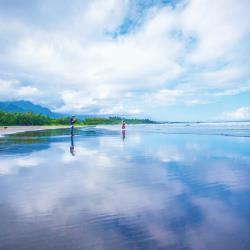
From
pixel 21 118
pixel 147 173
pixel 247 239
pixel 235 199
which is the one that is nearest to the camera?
pixel 247 239

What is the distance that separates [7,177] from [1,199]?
3.30 meters

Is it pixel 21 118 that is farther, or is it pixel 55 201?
pixel 21 118

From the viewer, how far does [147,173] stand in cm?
1184

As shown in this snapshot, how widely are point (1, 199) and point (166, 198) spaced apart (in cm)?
523

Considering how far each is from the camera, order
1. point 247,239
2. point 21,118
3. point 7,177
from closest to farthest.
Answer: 1. point 247,239
2. point 7,177
3. point 21,118

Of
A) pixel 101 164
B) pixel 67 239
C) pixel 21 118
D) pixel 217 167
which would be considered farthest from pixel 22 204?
pixel 21 118

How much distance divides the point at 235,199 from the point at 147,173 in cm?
470

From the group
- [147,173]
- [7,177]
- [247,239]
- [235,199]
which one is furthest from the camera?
[147,173]

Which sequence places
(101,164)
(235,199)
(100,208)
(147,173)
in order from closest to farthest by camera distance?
1. (100,208)
2. (235,199)
3. (147,173)
4. (101,164)

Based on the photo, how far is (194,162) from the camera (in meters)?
14.7

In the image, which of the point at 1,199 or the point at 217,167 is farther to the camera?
the point at 217,167

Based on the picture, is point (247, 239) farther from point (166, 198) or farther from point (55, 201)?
point (55, 201)

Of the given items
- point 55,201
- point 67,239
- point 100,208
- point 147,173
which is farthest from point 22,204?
point 147,173

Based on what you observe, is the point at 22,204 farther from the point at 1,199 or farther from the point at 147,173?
the point at 147,173
